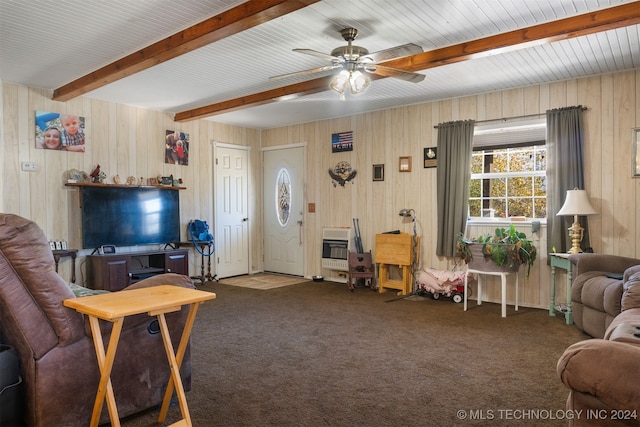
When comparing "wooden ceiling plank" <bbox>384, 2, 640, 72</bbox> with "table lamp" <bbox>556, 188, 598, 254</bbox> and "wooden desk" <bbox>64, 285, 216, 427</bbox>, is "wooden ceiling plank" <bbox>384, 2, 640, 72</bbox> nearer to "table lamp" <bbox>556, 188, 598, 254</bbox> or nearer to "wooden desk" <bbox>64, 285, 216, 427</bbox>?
"table lamp" <bbox>556, 188, 598, 254</bbox>

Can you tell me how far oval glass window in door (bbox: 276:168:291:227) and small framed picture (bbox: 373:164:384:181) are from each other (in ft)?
5.42

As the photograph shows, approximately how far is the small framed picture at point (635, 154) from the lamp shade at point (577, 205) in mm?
528

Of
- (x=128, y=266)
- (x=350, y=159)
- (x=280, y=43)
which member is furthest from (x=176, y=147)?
(x=280, y=43)

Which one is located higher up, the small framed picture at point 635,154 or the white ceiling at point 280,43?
the white ceiling at point 280,43

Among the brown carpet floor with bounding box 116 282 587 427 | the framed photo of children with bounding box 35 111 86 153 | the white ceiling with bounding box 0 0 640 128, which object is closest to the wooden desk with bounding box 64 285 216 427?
the brown carpet floor with bounding box 116 282 587 427

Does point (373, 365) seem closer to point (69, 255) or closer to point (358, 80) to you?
point (358, 80)

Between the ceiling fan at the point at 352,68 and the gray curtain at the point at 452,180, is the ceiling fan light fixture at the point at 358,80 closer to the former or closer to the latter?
the ceiling fan at the point at 352,68

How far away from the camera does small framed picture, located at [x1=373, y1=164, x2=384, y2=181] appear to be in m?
5.96

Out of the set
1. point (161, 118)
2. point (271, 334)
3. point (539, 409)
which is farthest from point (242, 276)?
point (539, 409)

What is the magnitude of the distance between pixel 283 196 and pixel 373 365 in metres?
4.50

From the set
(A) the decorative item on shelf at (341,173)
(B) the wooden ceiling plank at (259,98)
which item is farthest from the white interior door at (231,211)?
(A) the decorative item on shelf at (341,173)

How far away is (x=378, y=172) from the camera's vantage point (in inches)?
236

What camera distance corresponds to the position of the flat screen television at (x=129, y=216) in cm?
506

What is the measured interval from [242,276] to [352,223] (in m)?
2.10
